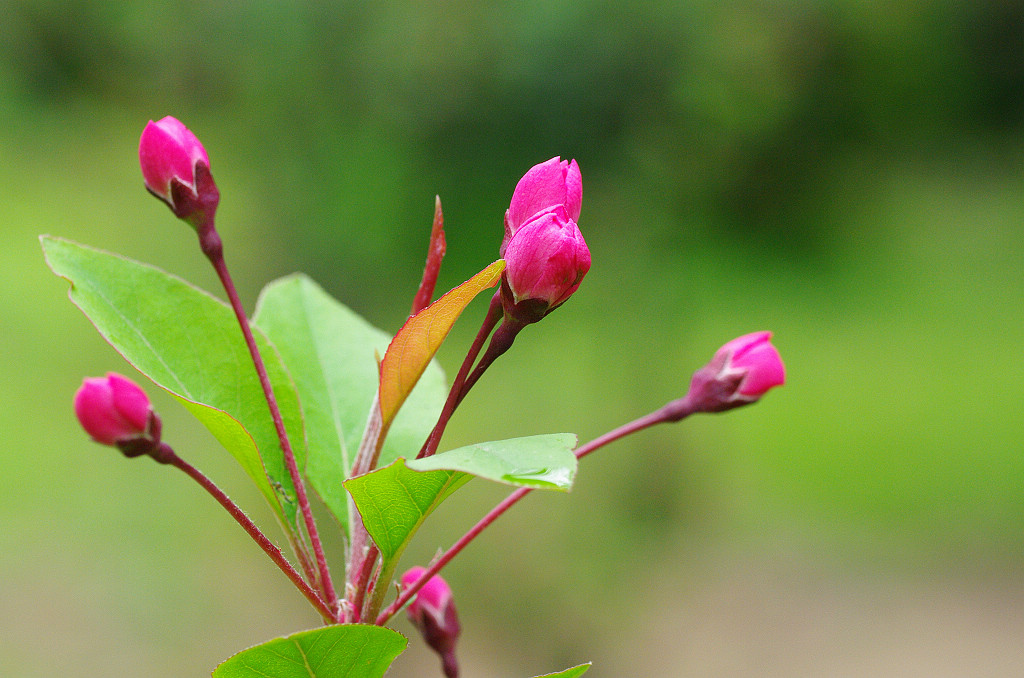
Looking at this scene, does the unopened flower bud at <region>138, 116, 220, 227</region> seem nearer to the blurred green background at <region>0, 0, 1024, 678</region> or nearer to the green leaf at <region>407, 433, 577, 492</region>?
the green leaf at <region>407, 433, 577, 492</region>

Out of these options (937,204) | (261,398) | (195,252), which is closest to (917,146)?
(937,204)

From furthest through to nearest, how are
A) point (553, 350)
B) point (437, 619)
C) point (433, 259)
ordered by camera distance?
point (553, 350) < point (437, 619) < point (433, 259)

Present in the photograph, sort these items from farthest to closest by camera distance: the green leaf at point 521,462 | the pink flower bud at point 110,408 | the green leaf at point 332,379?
the green leaf at point 332,379 < the pink flower bud at point 110,408 < the green leaf at point 521,462

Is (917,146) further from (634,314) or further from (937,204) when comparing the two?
(634,314)

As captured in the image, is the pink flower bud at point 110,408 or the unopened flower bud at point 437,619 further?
the unopened flower bud at point 437,619

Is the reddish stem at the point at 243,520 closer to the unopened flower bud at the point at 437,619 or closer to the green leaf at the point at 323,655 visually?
the green leaf at the point at 323,655

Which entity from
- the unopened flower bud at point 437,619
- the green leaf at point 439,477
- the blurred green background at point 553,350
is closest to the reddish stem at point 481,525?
the green leaf at point 439,477

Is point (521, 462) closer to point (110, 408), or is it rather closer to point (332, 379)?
point (110, 408)

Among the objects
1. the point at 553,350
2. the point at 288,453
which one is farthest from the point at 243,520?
the point at 553,350
